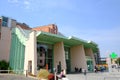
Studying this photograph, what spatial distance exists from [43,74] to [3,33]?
3292cm

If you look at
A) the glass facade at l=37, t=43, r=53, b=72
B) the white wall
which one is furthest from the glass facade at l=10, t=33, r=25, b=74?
the white wall

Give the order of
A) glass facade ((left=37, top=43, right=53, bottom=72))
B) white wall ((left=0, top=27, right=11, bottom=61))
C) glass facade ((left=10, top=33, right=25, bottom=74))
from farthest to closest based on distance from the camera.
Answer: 1. white wall ((left=0, top=27, right=11, bottom=61))
2. glass facade ((left=37, top=43, right=53, bottom=72))
3. glass facade ((left=10, top=33, right=25, bottom=74))

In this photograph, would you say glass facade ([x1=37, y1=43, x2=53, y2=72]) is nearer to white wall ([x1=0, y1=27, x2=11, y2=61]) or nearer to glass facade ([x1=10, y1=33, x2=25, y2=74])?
glass facade ([x1=10, y1=33, x2=25, y2=74])

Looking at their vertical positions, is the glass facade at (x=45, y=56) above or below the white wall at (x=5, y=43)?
below

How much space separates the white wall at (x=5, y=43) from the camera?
158 feet

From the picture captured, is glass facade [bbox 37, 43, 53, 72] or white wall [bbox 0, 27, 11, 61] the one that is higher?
white wall [bbox 0, 27, 11, 61]

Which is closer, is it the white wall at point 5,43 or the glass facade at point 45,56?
the glass facade at point 45,56

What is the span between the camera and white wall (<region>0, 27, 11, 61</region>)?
48.1 metres

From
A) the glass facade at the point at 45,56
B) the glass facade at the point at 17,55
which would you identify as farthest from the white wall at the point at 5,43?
the glass facade at the point at 45,56

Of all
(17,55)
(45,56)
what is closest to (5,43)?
(17,55)

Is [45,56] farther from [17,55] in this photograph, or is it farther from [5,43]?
[5,43]

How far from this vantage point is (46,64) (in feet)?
115

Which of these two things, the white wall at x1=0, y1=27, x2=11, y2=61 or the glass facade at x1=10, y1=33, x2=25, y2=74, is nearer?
the glass facade at x1=10, y1=33, x2=25, y2=74

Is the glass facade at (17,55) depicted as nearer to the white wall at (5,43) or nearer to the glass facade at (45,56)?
the glass facade at (45,56)
